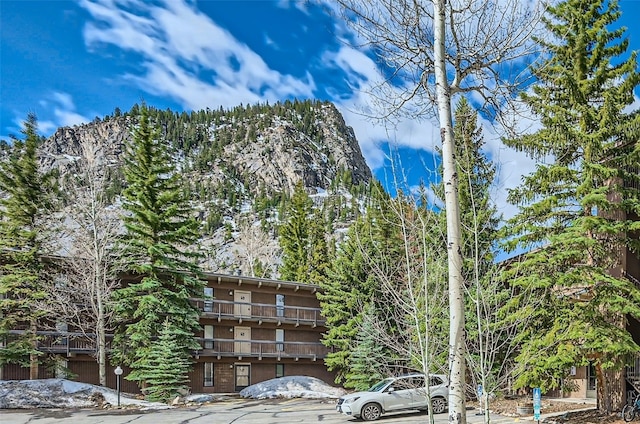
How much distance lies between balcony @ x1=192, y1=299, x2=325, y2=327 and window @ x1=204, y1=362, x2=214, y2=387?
268 cm

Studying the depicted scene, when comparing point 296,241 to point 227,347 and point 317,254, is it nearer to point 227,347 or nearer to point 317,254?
point 317,254

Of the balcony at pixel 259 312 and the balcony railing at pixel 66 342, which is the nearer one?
the balcony railing at pixel 66 342

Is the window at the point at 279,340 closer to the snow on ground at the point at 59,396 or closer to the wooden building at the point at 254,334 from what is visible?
the wooden building at the point at 254,334

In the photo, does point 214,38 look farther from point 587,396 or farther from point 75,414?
point 587,396

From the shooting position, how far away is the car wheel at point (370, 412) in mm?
18328

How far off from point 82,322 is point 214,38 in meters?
20.9

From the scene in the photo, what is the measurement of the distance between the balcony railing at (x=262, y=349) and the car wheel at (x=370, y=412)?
13672 millimetres

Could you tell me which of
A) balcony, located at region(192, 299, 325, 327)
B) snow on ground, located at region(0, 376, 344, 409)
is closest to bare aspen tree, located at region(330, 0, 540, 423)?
snow on ground, located at region(0, 376, 344, 409)

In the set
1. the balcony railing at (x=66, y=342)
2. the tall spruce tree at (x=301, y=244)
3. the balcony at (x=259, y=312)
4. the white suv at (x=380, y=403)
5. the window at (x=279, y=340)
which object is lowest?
the white suv at (x=380, y=403)

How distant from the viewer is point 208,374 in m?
30.9

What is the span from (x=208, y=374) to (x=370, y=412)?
49.3ft

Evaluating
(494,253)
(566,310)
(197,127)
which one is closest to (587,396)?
(566,310)

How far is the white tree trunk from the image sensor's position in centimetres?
405

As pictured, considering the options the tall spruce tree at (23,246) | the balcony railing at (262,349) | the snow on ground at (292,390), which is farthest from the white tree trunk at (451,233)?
the balcony railing at (262,349)
